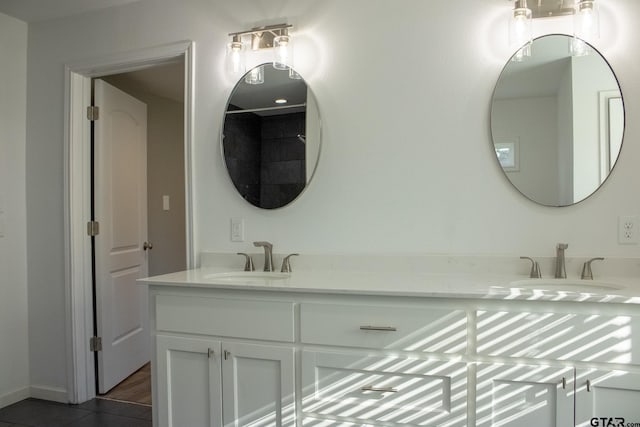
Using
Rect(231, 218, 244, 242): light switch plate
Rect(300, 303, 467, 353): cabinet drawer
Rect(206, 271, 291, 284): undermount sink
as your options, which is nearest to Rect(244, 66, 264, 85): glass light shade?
Rect(231, 218, 244, 242): light switch plate

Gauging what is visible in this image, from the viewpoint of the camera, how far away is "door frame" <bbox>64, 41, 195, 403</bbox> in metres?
2.57

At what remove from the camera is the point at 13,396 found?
2576 mm

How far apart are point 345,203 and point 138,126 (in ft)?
6.38

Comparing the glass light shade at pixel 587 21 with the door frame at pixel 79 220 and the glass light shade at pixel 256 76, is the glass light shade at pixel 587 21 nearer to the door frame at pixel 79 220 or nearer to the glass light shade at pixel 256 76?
the glass light shade at pixel 256 76

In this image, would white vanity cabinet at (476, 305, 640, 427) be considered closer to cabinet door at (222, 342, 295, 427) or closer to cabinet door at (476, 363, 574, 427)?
cabinet door at (476, 363, 574, 427)

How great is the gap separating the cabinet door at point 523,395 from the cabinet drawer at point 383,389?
0.23 feet

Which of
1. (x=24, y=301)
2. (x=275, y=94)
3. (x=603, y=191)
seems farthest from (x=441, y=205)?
(x=24, y=301)

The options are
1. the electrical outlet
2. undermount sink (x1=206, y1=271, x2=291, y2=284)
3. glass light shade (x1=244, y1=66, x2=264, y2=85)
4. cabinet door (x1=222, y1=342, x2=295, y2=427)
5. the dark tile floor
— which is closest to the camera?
cabinet door (x1=222, y1=342, x2=295, y2=427)

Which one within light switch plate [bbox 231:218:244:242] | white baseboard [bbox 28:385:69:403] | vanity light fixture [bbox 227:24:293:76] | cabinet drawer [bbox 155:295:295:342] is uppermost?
vanity light fixture [bbox 227:24:293:76]

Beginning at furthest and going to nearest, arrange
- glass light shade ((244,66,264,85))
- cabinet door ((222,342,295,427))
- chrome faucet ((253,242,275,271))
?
glass light shade ((244,66,264,85)) < chrome faucet ((253,242,275,271)) < cabinet door ((222,342,295,427))

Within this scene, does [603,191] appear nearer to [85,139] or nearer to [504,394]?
[504,394]

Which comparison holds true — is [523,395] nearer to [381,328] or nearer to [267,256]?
[381,328]

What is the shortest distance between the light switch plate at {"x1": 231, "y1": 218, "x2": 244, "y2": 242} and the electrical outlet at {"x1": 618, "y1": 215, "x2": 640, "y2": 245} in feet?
5.59

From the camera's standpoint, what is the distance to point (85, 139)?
2650 millimetres
